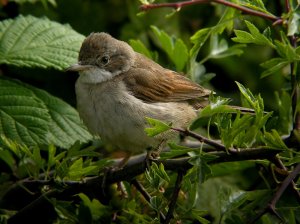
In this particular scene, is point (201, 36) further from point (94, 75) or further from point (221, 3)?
point (94, 75)

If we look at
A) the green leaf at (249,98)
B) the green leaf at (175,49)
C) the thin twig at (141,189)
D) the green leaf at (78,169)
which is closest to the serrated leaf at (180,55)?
the green leaf at (175,49)

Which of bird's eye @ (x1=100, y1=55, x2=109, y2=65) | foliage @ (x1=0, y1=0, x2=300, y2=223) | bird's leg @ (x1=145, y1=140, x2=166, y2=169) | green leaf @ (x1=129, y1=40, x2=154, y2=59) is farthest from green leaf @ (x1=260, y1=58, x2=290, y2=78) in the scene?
bird's eye @ (x1=100, y1=55, x2=109, y2=65)

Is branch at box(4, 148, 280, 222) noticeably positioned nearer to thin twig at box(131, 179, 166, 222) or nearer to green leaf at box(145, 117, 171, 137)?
thin twig at box(131, 179, 166, 222)

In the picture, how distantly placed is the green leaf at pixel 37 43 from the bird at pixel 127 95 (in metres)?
0.10

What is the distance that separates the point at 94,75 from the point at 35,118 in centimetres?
72

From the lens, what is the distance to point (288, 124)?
307 cm

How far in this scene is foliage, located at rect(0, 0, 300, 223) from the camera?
234 cm

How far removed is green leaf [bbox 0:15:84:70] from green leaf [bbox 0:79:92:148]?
16cm

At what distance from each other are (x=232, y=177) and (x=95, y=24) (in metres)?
1.32

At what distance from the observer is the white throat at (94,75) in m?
3.80

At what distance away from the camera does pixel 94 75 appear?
3.85 m

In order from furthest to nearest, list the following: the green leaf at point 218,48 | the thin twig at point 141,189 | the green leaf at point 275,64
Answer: the green leaf at point 218,48
the thin twig at point 141,189
the green leaf at point 275,64

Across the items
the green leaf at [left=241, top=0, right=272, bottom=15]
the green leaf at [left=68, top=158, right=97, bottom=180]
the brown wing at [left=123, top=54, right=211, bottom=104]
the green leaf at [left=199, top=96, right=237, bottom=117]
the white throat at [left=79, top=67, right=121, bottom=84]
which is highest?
the green leaf at [left=241, top=0, right=272, bottom=15]

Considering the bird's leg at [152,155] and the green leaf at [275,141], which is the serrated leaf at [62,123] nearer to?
the bird's leg at [152,155]
